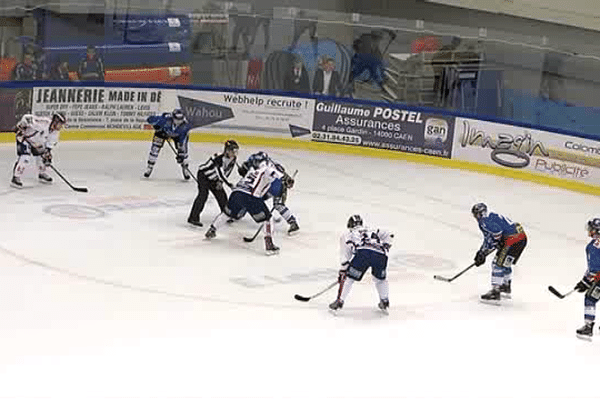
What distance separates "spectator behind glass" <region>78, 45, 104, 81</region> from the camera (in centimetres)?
1961

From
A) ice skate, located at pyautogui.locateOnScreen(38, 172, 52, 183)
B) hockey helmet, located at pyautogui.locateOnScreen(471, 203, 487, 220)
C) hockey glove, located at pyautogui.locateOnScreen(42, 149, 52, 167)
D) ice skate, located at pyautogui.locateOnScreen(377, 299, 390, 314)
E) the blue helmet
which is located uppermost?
the blue helmet

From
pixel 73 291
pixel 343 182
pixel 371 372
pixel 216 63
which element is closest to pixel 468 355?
pixel 371 372

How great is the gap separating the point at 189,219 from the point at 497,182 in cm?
604

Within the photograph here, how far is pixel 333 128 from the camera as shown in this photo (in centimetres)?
2059

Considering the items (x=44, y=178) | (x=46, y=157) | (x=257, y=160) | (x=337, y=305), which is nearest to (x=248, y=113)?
(x=44, y=178)

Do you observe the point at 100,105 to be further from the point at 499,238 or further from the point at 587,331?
the point at 587,331

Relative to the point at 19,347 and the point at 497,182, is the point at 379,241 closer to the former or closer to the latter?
the point at 19,347

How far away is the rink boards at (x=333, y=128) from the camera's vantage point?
19.1 meters

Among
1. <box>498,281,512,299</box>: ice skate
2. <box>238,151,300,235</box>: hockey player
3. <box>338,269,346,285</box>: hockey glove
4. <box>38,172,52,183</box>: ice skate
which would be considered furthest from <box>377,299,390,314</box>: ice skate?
<box>38,172,52,183</box>: ice skate

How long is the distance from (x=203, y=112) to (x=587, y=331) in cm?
996

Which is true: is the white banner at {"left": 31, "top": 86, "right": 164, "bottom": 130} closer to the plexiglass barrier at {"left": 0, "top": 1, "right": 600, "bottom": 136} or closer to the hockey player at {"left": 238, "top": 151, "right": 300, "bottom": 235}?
the plexiglass barrier at {"left": 0, "top": 1, "right": 600, "bottom": 136}

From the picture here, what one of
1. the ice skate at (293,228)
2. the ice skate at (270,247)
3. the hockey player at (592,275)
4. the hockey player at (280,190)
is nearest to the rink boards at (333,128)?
the hockey player at (280,190)

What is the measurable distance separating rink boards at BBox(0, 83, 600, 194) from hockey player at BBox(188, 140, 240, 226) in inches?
202

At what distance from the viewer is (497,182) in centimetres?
1927
